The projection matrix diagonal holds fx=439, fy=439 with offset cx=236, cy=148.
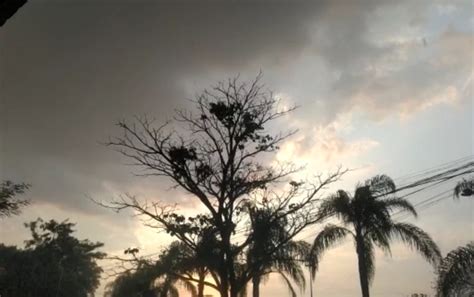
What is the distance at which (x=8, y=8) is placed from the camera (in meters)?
3.51

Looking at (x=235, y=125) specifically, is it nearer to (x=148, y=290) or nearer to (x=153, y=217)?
(x=153, y=217)

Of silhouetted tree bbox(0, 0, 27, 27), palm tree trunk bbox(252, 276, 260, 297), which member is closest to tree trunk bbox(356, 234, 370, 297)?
palm tree trunk bbox(252, 276, 260, 297)

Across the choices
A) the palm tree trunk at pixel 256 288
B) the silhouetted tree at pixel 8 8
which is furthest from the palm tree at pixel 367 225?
the silhouetted tree at pixel 8 8

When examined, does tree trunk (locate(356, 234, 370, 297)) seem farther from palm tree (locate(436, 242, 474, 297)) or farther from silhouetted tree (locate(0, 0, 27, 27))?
silhouetted tree (locate(0, 0, 27, 27))

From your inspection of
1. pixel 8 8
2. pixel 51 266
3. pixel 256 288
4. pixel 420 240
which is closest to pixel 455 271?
pixel 420 240

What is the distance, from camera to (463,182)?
17.2 meters

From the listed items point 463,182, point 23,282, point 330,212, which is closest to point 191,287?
point 23,282

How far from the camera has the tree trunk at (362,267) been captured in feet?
67.5

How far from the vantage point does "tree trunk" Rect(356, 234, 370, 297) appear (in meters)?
20.6

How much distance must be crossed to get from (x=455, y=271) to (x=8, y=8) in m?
19.5

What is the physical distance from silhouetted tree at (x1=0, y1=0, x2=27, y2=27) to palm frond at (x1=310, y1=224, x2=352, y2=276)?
760 inches

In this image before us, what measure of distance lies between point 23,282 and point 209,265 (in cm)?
3150

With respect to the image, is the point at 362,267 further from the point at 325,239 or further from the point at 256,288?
the point at 256,288

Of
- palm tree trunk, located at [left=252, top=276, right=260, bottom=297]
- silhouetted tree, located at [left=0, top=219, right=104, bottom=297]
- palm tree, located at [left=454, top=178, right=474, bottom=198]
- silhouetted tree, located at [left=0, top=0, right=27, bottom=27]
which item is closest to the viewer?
silhouetted tree, located at [left=0, top=0, right=27, bottom=27]
